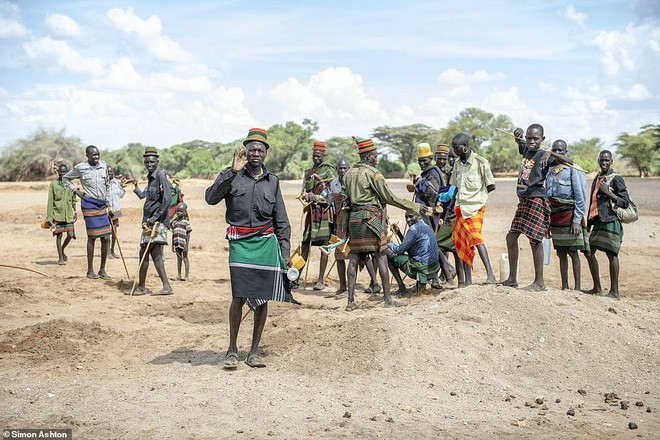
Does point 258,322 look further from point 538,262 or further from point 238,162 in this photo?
point 538,262

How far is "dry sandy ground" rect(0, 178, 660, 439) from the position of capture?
4949mm

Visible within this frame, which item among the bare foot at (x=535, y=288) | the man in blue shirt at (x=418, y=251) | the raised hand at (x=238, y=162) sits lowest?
the bare foot at (x=535, y=288)

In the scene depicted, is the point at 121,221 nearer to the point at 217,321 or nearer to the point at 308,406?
the point at 217,321

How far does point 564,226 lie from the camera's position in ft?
28.1

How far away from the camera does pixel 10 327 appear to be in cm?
780

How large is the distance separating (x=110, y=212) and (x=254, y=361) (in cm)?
622

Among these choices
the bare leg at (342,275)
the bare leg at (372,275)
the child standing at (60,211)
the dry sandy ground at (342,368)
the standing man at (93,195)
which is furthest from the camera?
the child standing at (60,211)

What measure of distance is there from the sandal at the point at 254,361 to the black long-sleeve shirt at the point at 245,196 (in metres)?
1.03

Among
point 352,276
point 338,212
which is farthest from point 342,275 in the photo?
point 352,276

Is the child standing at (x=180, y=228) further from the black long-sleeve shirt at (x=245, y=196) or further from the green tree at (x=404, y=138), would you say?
the green tree at (x=404, y=138)

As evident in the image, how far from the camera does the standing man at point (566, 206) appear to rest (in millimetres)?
8328

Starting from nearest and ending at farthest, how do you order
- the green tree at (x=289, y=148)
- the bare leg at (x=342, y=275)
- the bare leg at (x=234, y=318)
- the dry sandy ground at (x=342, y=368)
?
the dry sandy ground at (x=342, y=368)
the bare leg at (x=234, y=318)
the bare leg at (x=342, y=275)
the green tree at (x=289, y=148)

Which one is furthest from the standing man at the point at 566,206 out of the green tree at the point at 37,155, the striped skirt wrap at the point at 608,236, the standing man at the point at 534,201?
the green tree at the point at 37,155

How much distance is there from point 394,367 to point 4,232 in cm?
1461
